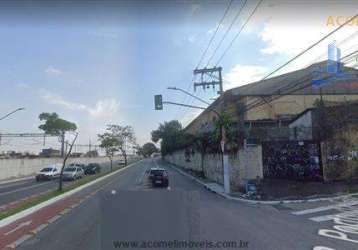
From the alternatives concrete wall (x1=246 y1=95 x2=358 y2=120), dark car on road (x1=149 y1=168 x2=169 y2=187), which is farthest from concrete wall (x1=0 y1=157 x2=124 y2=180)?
concrete wall (x1=246 y1=95 x2=358 y2=120)

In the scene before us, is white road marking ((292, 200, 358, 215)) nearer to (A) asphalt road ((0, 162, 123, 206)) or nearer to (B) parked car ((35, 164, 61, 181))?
(A) asphalt road ((0, 162, 123, 206))

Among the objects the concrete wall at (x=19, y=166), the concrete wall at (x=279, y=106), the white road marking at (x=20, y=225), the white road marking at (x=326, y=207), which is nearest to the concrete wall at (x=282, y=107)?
the concrete wall at (x=279, y=106)

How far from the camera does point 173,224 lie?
104 inches

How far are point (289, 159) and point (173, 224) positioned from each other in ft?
67.8

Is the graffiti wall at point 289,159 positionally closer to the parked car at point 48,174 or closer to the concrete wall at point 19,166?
the parked car at point 48,174

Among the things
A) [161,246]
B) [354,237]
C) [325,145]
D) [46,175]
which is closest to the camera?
[161,246]

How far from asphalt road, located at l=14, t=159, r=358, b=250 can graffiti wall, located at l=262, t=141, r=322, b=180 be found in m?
6.07

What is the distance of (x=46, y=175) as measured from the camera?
35.3m

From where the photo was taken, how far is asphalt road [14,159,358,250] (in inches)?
105

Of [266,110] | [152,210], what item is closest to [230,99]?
[266,110]

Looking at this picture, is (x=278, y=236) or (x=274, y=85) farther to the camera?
(x=274, y=85)

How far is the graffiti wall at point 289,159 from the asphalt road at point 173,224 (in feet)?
19.9

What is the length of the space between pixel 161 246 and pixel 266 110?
130 feet

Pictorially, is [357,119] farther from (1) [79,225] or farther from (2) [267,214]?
(1) [79,225]
